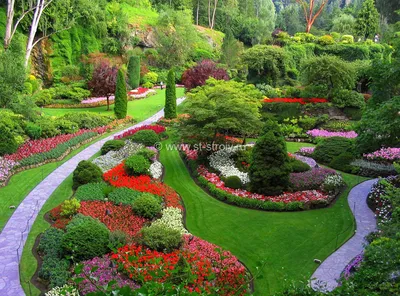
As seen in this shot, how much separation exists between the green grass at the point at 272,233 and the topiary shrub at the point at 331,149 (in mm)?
4123

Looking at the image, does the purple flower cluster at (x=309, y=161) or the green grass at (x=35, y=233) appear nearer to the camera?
the green grass at (x=35, y=233)

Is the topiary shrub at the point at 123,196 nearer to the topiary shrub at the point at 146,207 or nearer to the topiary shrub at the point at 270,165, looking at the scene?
the topiary shrub at the point at 146,207

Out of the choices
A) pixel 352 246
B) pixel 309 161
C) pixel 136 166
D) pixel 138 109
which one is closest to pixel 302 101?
pixel 309 161

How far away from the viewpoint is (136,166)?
576 inches

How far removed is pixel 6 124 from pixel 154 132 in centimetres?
692

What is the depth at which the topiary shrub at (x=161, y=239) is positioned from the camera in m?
9.51

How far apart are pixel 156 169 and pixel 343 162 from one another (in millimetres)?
8268

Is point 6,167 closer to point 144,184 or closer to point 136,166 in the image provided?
point 136,166

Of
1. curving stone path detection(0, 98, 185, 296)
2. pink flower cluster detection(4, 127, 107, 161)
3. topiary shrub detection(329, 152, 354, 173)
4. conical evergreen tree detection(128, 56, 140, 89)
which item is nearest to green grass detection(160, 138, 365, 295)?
topiary shrub detection(329, 152, 354, 173)

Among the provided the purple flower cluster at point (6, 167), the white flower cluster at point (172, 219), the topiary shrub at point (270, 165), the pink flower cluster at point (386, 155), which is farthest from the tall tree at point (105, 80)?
the pink flower cluster at point (386, 155)

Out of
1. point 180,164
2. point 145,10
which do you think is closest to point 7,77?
point 180,164

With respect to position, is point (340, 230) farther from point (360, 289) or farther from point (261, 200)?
point (360, 289)

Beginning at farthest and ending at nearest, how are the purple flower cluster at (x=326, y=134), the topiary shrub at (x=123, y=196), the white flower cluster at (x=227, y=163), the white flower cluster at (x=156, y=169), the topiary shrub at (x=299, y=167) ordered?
the purple flower cluster at (x=326, y=134) → the topiary shrub at (x=299, y=167) → the white flower cluster at (x=156, y=169) → the white flower cluster at (x=227, y=163) → the topiary shrub at (x=123, y=196)

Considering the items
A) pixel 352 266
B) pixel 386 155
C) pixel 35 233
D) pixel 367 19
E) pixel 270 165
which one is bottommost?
pixel 35 233
